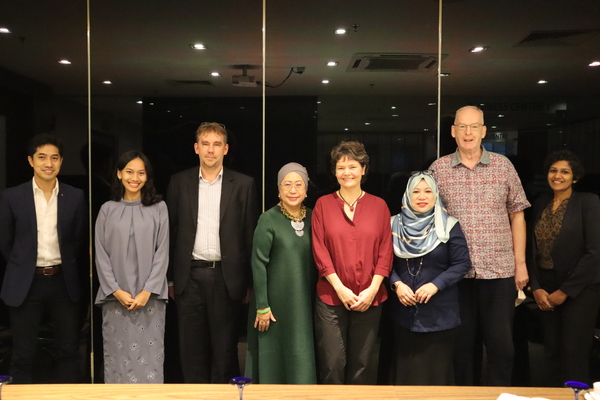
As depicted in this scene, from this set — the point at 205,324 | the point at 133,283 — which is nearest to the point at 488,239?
the point at 205,324

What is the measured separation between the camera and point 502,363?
3.16 metres

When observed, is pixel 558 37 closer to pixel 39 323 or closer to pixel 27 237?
pixel 27 237

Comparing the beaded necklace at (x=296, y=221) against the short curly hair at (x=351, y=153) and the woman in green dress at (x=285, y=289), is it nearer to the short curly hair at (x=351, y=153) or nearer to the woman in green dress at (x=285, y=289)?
the woman in green dress at (x=285, y=289)

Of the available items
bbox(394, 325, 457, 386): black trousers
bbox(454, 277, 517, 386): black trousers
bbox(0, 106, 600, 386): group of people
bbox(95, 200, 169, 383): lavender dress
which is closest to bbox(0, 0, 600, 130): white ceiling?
bbox(0, 106, 600, 386): group of people

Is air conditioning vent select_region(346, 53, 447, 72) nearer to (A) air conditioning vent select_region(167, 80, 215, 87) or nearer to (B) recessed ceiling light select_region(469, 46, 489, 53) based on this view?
(B) recessed ceiling light select_region(469, 46, 489, 53)

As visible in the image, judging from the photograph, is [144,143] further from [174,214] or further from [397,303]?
[397,303]

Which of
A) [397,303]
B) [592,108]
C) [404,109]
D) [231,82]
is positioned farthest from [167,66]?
[592,108]

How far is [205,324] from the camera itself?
130 inches

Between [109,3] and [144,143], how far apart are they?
0.98 meters

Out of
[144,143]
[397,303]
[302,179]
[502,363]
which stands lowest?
[502,363]

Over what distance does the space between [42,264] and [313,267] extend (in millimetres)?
1767

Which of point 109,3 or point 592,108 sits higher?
point 109,3

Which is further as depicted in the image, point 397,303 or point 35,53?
point 35,53

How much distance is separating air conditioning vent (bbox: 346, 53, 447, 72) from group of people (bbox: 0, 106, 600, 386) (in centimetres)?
46
